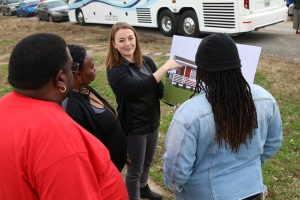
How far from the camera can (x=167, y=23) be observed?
12.6 m

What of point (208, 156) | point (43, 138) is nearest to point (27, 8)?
point (208, 156)

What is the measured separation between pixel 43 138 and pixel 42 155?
63 mm

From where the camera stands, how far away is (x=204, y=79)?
1978mm

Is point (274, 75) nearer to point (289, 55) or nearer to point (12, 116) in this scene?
point (289, 55)

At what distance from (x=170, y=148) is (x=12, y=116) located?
88 centimetres

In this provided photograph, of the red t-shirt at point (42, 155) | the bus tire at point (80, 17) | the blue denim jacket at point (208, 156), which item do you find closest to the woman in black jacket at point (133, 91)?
the blue denim jacket at point (208, 156)

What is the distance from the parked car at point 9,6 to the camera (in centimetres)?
2954

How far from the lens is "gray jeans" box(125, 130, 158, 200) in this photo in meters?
3.22

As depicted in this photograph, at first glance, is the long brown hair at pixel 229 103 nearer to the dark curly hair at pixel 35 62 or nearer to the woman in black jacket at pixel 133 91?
the dark curly hair at pixel 35 62

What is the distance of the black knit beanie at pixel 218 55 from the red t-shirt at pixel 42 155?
2.42ft

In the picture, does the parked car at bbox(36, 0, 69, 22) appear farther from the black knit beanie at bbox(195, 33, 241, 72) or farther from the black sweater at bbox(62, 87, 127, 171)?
the black knit beanie at bbox(195, 33, 241, 72)

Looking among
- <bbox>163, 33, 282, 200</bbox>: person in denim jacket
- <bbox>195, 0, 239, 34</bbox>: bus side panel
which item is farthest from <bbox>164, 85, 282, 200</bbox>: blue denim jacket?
<bbox>195, 0, 239, 34</bbox>: bus side panel

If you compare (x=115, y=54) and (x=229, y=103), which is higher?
(x=115, y=54)

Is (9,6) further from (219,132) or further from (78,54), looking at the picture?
(219,132)
